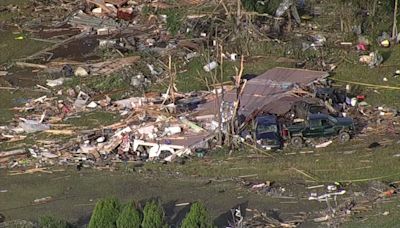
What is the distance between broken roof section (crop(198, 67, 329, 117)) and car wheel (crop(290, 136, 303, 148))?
3.25 ft

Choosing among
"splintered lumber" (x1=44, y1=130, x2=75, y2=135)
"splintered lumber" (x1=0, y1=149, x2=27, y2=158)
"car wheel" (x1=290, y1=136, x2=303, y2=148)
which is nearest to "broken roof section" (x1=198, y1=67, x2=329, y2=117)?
"car wheel" (x1=290, y1=136, x2=303, y2=148)

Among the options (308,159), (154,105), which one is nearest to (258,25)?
(154,105)

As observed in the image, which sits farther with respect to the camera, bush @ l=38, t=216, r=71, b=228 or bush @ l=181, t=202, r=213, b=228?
bush @ l=38, t=216, r=71, b=228

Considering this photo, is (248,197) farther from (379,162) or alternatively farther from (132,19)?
(132,19)

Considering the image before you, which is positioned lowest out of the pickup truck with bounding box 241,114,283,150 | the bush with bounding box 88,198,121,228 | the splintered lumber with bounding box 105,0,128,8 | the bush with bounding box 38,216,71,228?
the splintered lumber with bounding box 105,0,128,8

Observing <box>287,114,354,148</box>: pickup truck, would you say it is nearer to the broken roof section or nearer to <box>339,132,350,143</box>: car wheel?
<box>339,132,350,143</box>: car wheel

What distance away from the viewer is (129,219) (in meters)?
12.9

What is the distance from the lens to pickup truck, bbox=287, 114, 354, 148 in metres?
18.6

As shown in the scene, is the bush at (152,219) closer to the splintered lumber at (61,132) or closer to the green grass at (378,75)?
the splintered lumber at (61,132)

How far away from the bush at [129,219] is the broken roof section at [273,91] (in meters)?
7.00

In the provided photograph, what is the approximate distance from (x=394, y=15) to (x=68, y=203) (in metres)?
10.1

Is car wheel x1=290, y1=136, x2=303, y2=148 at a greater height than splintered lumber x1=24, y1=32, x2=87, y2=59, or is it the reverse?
car wheel x1=290, y1=136, x2=303, y2=148

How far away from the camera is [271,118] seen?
1892 centimetres

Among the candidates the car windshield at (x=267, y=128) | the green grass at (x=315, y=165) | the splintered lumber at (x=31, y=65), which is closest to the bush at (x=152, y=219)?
the green grass at (x=315, y=165)
